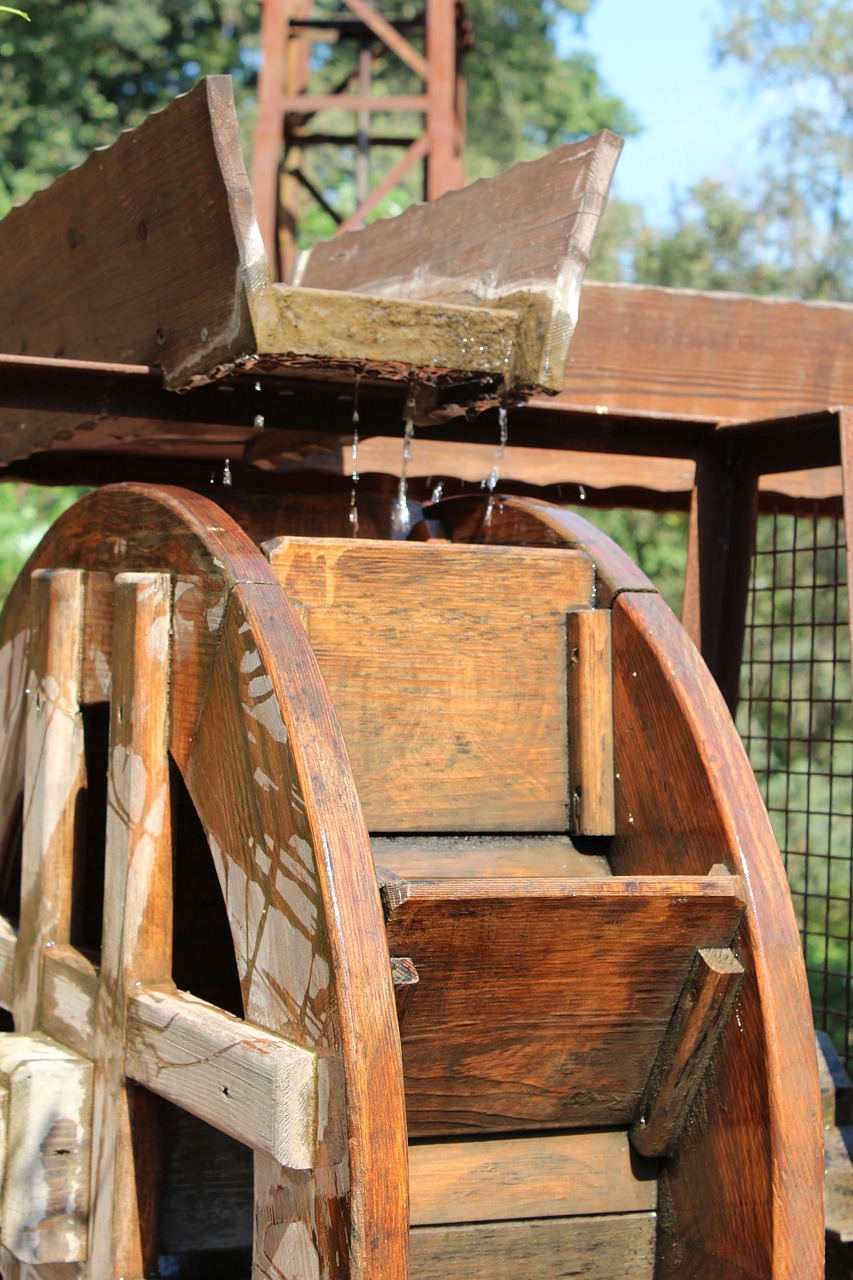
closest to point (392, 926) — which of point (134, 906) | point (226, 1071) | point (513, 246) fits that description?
point (226, 1071)

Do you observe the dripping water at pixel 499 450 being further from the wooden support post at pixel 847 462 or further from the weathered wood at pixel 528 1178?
the weathered wood at pixel 528 1178

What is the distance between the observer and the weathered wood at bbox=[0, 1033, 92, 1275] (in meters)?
2.73

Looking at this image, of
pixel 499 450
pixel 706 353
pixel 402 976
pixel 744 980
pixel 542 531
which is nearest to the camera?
pixel 402 976

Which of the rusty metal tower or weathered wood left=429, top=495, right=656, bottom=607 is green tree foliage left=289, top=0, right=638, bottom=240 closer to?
the rusty metal tower

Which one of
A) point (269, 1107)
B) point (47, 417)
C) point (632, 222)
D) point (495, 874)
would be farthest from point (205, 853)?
point (632, 222)

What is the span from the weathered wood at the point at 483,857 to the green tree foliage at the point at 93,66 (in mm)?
16889

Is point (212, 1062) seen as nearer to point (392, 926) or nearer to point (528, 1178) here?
point (392, 926)

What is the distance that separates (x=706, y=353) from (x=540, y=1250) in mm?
2380

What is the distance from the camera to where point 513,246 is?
A: 10.9 ft

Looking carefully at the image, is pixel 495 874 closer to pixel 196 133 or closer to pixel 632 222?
pixel 196 133

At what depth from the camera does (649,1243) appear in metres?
2.76

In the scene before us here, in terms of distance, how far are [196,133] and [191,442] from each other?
2.82ft

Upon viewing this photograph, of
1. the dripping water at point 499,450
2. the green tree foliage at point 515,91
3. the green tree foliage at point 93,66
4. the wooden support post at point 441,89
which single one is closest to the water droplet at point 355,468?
the dripping water at point 499,450

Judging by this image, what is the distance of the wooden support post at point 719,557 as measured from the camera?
363cm
